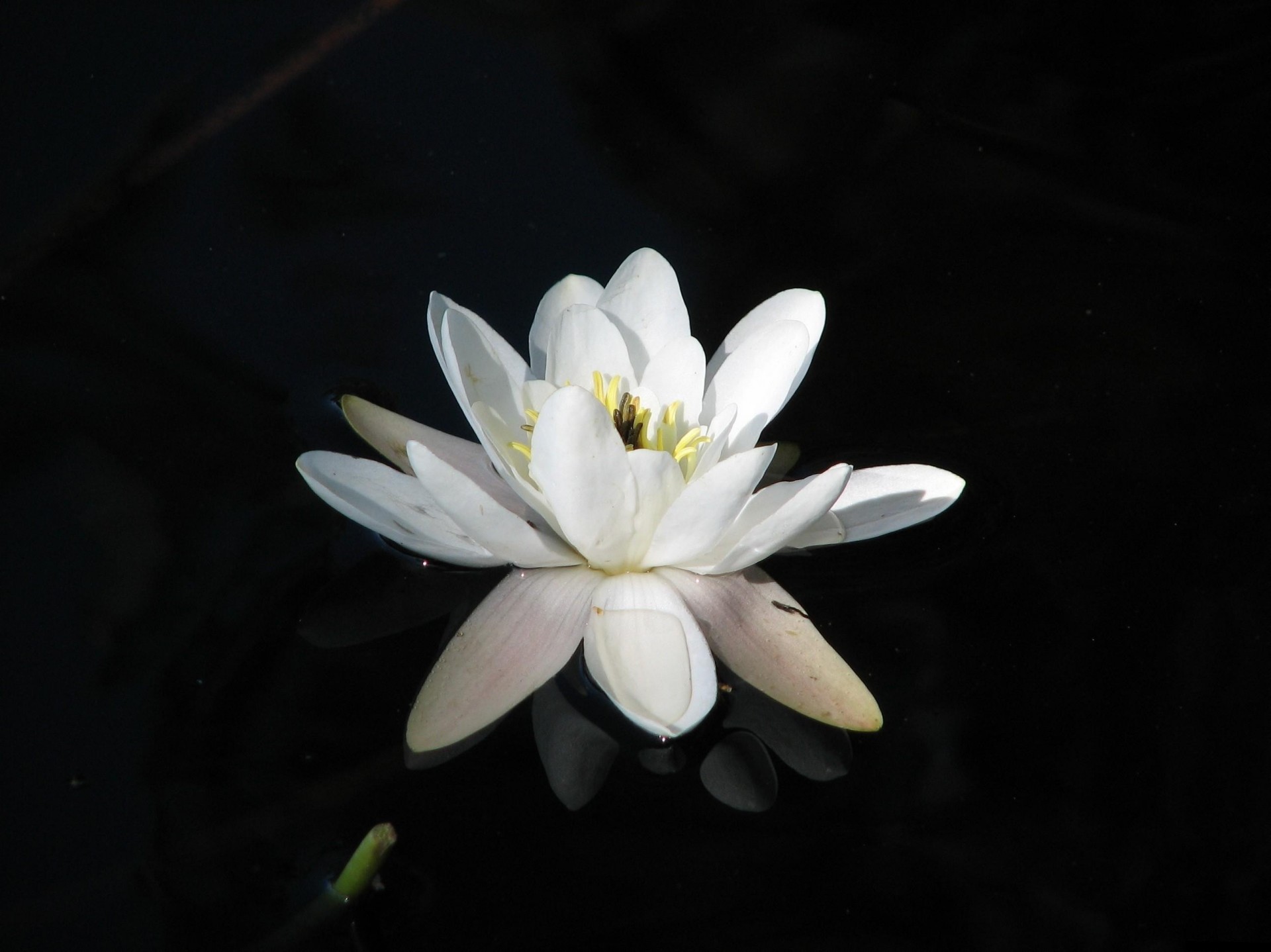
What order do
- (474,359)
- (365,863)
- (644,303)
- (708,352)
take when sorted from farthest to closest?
1. (708,352)
2. (644,303)
3. (474,359)
4. (365,863)

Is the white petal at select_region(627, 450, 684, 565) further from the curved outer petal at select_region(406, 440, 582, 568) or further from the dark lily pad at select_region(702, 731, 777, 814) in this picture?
the dark lily pad at select_region(702, 731, 777, 814)

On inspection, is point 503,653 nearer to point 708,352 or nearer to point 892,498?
point 892,498

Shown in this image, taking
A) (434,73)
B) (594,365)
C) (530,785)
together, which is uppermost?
(434,73)

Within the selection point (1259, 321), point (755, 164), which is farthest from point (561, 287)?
point (1259, 321)

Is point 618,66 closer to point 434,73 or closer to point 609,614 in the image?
point 434,73

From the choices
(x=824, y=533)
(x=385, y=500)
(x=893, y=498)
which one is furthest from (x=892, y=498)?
(x=385, y=500)

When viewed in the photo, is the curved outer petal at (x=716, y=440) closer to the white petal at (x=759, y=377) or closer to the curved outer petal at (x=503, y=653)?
the white petal at (x=759, y=377)

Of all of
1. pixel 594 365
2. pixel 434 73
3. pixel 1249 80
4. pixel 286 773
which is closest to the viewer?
pixel 286 773
